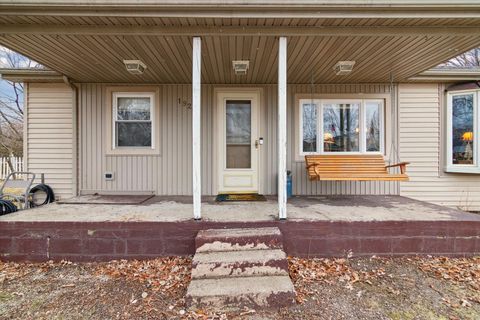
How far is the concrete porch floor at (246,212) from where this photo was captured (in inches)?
125

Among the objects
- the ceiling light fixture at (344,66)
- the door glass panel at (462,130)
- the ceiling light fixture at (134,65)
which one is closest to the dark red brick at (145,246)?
the ceiling light fixture at (134,65)

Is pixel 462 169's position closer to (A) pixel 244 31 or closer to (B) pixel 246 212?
(B) pixel 246 212

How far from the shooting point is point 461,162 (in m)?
5.16

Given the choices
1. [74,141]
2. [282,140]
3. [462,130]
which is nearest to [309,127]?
[282,140]

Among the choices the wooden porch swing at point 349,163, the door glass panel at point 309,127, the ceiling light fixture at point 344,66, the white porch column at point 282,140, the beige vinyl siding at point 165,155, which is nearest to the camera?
the white porch column at point 282,140

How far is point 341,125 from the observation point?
5.21 meters

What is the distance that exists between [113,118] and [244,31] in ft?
10.9

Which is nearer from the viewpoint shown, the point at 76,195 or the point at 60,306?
the point at 60,306

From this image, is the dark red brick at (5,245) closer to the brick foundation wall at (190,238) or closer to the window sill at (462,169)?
the brick foundation wall at (190,238)

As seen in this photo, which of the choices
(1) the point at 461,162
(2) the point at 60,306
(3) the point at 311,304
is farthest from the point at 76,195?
(1) the point at 461,162

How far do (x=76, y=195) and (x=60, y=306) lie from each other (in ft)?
10.6

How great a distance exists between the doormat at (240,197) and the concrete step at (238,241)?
1.57m

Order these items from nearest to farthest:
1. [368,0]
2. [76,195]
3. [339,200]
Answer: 1. [368,0]
2. [339,200]
3. [76,195]

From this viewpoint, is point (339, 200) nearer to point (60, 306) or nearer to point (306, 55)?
point (306, 55)
